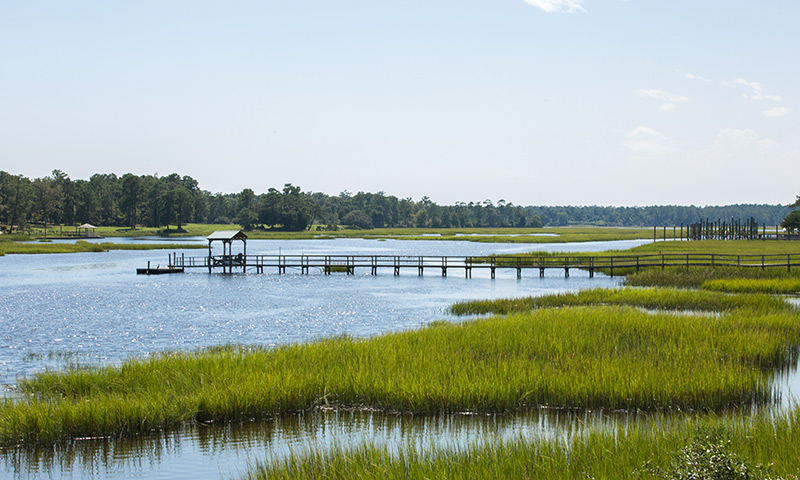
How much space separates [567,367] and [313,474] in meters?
8.89

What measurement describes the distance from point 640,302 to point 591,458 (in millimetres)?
24926

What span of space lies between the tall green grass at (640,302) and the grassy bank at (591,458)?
20.0 metres

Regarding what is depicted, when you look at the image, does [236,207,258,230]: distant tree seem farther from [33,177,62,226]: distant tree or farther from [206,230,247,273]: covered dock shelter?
[206,230,247,273]: covered dock shelter

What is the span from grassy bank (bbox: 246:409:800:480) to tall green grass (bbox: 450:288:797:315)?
20.0 m

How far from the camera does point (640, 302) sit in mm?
33688

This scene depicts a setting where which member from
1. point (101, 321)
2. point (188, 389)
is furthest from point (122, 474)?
point (101, 321)

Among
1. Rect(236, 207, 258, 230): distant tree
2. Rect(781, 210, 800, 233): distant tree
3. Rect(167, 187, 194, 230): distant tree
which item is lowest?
Rect(781, 210, 800, 233): distant tree

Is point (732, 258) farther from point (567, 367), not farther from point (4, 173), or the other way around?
point (4, 173)

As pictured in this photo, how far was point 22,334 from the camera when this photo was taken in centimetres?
2889

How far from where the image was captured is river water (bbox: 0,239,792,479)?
12344 millimetres

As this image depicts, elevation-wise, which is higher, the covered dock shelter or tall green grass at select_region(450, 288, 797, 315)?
the covered dock shelter

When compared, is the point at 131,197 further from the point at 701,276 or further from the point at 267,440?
the point at 267,440

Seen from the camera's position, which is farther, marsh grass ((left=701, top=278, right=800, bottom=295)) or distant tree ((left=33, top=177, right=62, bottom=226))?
distant tree ((left=33, top=177, right=62, bottom=226))

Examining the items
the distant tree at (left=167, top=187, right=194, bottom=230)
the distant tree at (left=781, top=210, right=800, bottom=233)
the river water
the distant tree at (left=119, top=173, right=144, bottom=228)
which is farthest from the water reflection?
the distant tree at (left=119, top=173, right=144, bottom=228)
